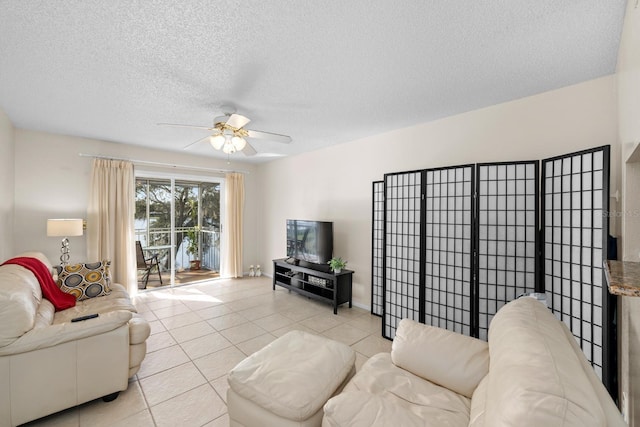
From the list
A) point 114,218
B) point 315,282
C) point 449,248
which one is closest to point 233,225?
point 114,218

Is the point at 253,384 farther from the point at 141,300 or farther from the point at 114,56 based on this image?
the point at 141,300

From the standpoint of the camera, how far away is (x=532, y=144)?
2.57m

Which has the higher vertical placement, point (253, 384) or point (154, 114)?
point (154, 114)

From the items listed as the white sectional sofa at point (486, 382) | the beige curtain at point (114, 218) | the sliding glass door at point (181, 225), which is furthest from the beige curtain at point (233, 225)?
the white sectional sofa at point (486, 382)

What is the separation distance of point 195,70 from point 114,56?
538 millimetres

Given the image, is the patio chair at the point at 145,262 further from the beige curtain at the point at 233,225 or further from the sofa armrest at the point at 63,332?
the sofa armrest at the point at 63,332

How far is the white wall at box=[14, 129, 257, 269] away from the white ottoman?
13.8 feet

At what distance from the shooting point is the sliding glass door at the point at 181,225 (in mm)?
5043

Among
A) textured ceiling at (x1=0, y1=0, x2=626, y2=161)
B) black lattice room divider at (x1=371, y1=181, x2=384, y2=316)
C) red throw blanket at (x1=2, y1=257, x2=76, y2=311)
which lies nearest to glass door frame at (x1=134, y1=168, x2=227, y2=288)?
textured ceiling at (x1=0, y1=0, x2=626, y2=161)

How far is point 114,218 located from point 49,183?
0.92 meters

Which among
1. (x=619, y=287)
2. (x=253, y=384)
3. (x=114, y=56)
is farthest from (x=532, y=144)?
(x=114, y=56)

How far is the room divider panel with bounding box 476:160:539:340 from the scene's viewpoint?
7.79 feet

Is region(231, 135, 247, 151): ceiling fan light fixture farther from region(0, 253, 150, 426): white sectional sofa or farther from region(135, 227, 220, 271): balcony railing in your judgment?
region(135, 227, 220, 271): balcony railing

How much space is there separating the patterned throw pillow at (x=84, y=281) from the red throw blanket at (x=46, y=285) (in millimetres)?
165
